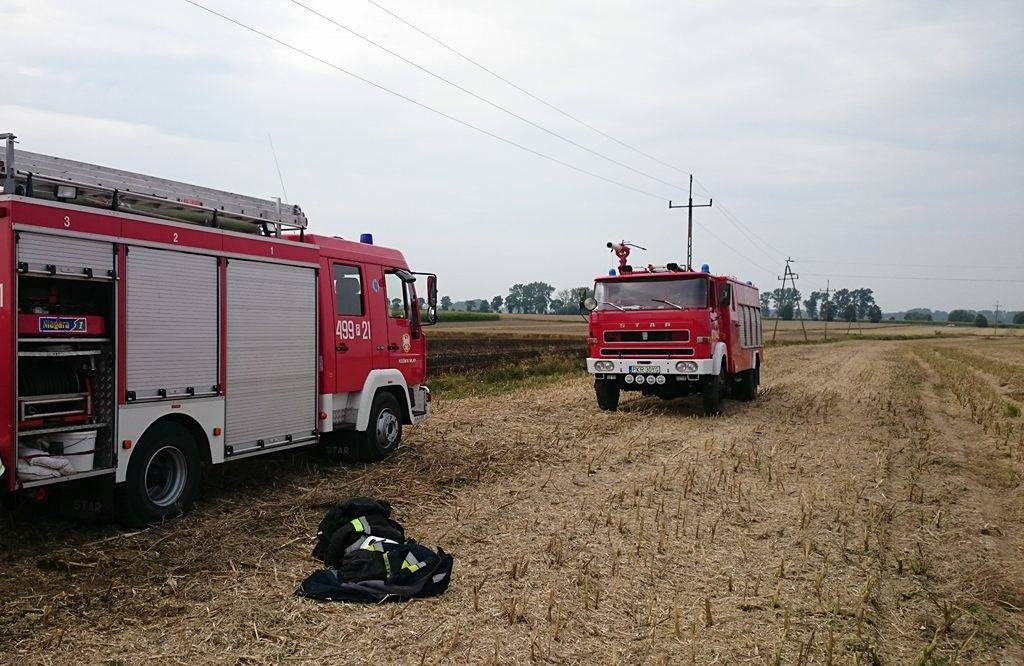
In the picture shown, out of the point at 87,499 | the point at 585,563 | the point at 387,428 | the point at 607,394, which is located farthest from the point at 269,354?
the point at 607,394

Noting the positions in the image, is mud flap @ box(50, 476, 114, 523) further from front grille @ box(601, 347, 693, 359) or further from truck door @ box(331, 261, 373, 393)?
front grille @ box(601, 347, 693, 359)

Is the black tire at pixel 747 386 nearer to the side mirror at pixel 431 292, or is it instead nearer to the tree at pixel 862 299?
the side mirror at pixel 431 292

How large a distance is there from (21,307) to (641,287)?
10978mm

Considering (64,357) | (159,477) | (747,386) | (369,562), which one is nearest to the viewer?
(369,562)

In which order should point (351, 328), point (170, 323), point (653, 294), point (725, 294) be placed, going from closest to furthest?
point (170, 323), point (351, 328), point (653, 294), point (725, 294)

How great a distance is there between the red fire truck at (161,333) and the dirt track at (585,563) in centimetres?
65

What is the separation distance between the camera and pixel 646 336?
49.5 feet

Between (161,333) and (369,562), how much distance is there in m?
2.94

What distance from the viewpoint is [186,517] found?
7527 millimetres

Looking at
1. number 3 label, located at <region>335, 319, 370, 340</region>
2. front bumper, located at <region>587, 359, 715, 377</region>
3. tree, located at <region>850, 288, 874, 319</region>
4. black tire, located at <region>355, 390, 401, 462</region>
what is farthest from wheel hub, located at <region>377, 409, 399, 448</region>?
tree, located at <region>850, 288, 874, 319</region>

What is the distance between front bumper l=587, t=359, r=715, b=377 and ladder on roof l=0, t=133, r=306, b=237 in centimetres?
743

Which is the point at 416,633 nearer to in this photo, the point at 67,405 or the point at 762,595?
the point at 762,595

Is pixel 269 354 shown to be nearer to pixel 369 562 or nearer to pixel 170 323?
pixel 170 323

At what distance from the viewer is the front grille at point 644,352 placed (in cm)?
1479
